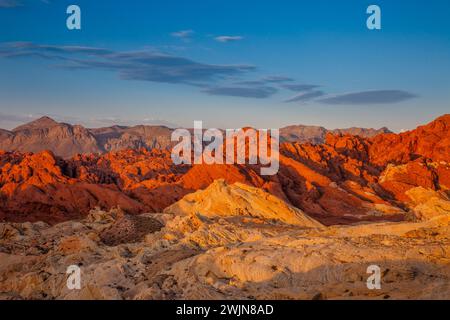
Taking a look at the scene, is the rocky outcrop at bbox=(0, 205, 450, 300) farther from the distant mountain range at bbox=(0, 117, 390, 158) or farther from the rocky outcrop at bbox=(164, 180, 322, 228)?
the distant mountain range at bbox=(0, 117, 390, 158)

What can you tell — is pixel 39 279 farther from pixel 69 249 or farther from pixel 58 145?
pixel 58 145

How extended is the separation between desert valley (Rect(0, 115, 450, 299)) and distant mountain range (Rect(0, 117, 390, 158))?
258 ft

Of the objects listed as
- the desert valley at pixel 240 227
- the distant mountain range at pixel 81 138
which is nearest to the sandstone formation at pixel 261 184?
the desert valley at pixel 240 227

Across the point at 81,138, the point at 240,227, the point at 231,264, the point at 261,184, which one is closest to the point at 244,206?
the point at 240,227

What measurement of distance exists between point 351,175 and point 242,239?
81.6 ft

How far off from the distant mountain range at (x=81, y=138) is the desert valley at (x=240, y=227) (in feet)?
258

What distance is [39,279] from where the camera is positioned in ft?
42.4

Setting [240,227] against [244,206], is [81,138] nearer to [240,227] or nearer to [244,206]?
[244,206]

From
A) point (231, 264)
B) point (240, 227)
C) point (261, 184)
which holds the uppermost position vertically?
point (231, 264)

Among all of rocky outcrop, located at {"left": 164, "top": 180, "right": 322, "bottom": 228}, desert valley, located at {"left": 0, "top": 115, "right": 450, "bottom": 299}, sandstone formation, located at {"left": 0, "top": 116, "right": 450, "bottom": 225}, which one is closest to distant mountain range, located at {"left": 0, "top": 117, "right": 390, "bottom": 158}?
sandstone formation, located at {"left": 0, "top": 116, "right": 450, "bottom": 225}

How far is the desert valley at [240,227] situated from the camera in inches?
379

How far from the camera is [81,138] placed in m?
132

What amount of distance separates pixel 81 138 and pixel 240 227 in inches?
4780
